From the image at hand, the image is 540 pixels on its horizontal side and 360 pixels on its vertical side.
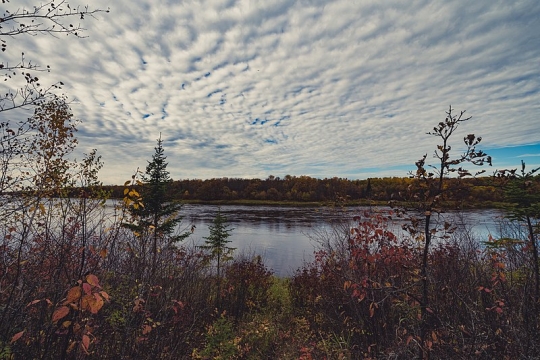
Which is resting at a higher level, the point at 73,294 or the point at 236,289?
the point at 73,294

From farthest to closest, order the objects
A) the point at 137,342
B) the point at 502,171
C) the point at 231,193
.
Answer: the point at 231,193, the point at 137,342, the point at 502,171

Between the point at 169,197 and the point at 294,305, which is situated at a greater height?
the point at 169,197

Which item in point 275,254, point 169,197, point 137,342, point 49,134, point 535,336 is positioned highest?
point 49,134

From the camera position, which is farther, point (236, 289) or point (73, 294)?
point (236, 289)

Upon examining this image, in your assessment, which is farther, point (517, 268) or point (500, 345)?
point (517, 268)

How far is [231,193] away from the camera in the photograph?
337 ft

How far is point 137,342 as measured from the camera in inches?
160

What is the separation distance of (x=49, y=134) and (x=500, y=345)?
13.1 m

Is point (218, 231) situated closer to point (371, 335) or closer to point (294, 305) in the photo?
point (294, 305)

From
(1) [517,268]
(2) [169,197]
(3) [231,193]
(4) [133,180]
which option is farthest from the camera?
(3) [231,193]

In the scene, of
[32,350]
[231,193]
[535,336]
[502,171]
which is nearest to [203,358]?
[32,350]

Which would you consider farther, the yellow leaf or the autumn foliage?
the autumn foliage

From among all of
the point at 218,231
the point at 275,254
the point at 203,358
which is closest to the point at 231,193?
the point at 275,254

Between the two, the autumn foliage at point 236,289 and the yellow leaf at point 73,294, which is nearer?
the yellow leaf at point 73,294
